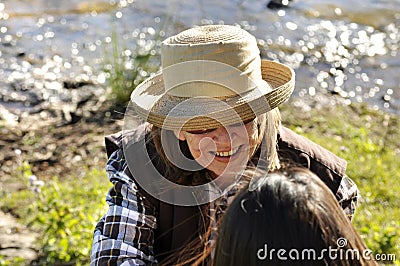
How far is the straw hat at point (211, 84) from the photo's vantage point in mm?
2266

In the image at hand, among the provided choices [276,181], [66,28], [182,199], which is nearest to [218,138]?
[182,199]

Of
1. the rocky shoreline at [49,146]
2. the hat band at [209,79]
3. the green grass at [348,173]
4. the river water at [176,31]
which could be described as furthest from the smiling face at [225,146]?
the river water at [176,31]

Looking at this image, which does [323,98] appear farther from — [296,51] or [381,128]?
[296,51]

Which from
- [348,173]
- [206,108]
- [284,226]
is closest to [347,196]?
[206,108]

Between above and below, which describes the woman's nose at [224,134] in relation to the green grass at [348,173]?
above

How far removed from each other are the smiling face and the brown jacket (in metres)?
0.19

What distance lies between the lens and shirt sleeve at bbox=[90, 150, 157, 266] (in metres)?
2.42

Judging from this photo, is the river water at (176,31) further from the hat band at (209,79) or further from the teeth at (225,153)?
the teeth at (225,153)

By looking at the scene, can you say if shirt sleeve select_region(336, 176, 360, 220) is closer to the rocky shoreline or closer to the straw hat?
the straw hat

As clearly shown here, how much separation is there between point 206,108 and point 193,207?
1.29 ft

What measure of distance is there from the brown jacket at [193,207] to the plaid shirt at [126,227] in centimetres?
4

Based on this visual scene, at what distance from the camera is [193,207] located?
8.12 feet

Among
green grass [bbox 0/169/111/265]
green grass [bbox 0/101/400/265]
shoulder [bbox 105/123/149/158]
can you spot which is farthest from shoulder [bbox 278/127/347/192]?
green grass [bbox 0/169/111/265]

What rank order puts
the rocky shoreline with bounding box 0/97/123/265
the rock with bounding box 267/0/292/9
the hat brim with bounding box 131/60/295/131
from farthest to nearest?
the rock with bounding box 267/0/292/9, the rocky shoreline with bounding box 0/97/123/265, the hat brim with bounding box 131/60/295/131
